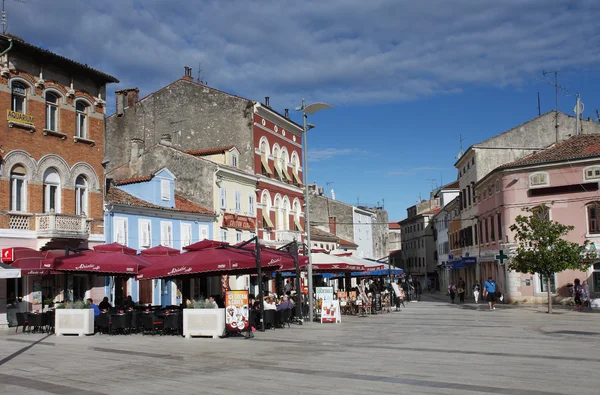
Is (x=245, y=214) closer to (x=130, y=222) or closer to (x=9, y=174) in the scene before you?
(x=130, y=222)

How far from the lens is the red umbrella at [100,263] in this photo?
68.4 ft

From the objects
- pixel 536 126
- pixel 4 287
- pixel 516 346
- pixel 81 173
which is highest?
pixel 536 126

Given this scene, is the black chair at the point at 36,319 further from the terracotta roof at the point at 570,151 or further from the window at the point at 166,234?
the terracotta roof at the point at 570,151

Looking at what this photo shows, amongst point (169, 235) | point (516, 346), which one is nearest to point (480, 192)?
point (169, 235)

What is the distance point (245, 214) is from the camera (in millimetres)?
44656

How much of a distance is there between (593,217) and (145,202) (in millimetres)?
25287

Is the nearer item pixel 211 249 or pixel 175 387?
pixel 175 387

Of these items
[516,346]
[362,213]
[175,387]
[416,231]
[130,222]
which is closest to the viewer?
[175,387]

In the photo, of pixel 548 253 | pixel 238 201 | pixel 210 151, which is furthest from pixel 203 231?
pixel 548 253

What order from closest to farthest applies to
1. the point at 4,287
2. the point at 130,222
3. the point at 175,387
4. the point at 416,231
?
the point at 175,387 < the point at 4,287 < the point at 130,222 < the point at 416,231

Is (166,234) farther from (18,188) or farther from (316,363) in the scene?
Answer: (316,363)

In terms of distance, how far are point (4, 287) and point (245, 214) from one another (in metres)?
21.1

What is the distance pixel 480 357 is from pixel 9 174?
1956 centimetres

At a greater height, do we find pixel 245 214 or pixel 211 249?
pixel 245 214
